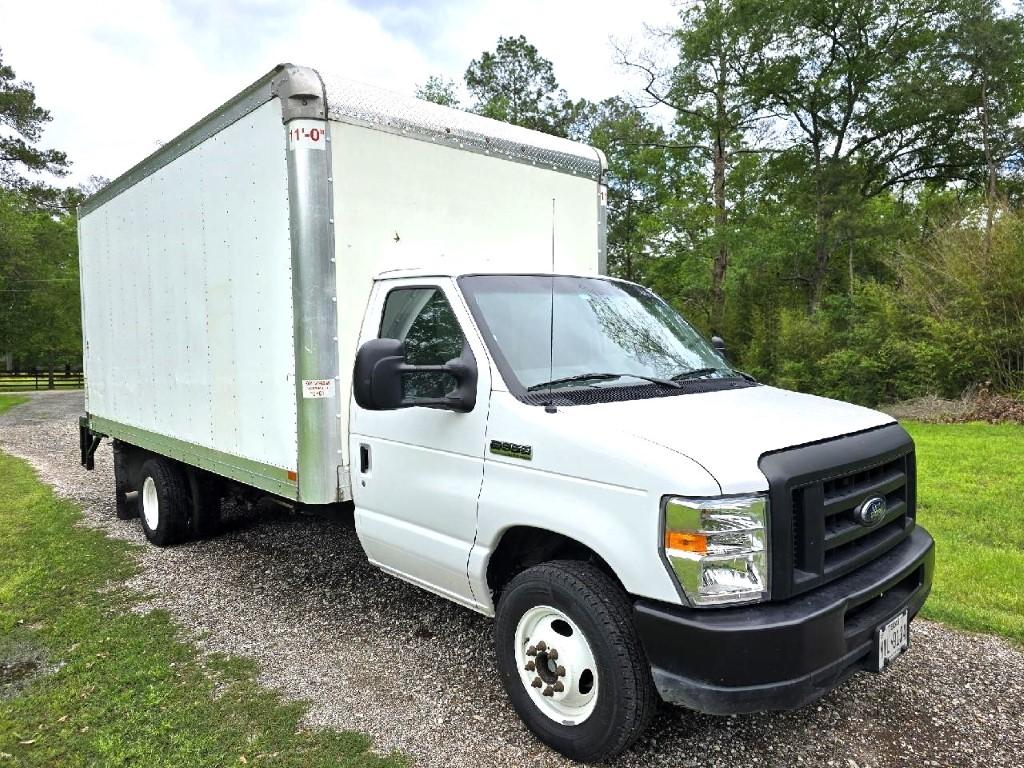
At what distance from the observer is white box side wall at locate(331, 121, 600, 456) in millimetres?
4141

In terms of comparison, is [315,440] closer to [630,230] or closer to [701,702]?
[701,702]

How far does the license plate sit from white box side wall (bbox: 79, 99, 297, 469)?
123 inches

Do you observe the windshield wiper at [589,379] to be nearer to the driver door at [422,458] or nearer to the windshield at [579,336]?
the windshield at [579,336]

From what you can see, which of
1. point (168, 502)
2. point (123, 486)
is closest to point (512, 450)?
point (168, 502)

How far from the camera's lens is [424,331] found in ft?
12.6

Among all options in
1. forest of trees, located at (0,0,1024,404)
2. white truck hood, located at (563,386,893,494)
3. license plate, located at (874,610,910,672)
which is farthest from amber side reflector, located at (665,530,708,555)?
forest of trees, located at (0,0,1024,404)

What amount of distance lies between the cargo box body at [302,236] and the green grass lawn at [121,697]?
3.60ft

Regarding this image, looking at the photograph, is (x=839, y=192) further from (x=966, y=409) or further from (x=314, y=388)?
(x=314, y=388)

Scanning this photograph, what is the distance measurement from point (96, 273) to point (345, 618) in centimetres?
479

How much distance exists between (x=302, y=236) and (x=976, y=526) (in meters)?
6.26

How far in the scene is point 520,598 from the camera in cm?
321

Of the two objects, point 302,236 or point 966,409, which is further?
point 966,409

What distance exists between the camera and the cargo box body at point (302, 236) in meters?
4.06

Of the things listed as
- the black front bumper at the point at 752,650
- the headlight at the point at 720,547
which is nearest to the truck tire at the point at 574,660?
the black front bumper at the point at 752,650
